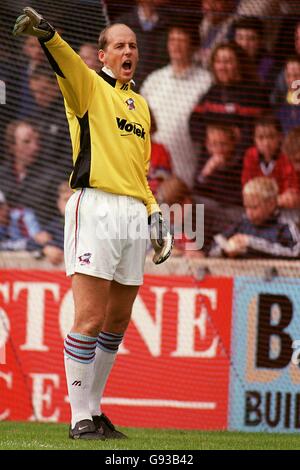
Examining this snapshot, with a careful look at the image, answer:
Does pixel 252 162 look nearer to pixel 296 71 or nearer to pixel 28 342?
pixel 296 71

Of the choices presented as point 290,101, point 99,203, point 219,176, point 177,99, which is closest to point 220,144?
point 219,176

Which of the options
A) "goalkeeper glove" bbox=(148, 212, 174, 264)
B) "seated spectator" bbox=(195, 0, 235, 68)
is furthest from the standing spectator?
"goalkeeper glove" bbox=(148, 212, 174, 264)

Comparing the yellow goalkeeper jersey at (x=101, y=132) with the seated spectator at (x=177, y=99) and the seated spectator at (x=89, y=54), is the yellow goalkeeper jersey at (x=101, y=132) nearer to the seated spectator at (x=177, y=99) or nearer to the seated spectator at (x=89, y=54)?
the seated spectator at (x=89, y=54)

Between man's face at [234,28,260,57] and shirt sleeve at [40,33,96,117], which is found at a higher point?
man's face at [234,28,260,57]

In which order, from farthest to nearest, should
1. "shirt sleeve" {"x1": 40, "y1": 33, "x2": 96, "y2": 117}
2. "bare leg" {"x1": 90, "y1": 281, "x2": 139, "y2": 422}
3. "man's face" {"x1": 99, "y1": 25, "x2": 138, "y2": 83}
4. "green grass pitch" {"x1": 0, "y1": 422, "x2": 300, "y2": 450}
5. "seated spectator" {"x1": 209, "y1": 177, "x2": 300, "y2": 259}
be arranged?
"seated spectator" {"x1": 209, "y1": 177, "x2": 300, "y2": 259}, "bare leg" {"x1": 90, "y1": 281, "x2": 139, "y2": 422}, "man's face" {"x1": 99, "y1": 25, "x2": 138, "y2": 83}, "green grass pitch" {"x1": 0, "y1": 422, "x2": 300, "y2": 450}, "shirt sleeve" {"x1": 40, "y1": 33, "x2": 96, "y2": 117}

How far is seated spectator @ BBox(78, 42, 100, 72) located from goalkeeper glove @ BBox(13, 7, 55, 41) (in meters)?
3.36

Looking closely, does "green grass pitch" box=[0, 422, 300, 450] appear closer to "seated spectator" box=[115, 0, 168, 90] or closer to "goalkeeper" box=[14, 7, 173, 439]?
"goalkeeper" box=[14, 7, 173, 439]

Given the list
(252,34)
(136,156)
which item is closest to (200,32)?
(252,34)

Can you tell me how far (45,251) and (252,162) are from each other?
1.69 m

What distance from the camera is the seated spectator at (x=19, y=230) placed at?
30.0ft

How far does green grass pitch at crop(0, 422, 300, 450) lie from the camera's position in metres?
6.07

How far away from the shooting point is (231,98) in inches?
369

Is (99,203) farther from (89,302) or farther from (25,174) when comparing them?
(25,174)

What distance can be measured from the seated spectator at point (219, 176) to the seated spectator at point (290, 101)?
0.39 m
